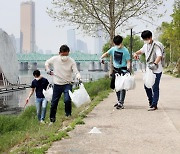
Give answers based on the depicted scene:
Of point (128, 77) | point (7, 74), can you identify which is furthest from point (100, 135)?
point (7, 74)

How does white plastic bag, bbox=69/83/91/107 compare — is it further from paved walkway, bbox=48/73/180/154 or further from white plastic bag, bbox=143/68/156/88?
white plastic bag, bbox=143/68/156/88

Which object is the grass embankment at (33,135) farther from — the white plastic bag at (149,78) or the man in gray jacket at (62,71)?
the white plastic bag at (149,78)

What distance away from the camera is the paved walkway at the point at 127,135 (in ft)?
16.6

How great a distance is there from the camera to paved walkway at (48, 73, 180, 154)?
5.05 meters

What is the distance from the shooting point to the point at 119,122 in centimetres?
720

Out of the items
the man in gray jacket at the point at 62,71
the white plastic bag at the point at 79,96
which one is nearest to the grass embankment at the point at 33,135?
the white plastic bag at the point at 79,96

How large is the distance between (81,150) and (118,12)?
920 inches

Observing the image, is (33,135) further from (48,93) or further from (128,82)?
(128,82)

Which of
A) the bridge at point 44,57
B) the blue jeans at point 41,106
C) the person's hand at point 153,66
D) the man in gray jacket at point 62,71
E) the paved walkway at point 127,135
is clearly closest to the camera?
the paved walkway at point 127,135

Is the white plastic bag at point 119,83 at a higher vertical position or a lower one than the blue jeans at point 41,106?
higher

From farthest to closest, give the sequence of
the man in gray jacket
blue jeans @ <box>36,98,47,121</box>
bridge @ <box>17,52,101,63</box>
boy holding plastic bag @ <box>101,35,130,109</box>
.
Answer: bridge @ <box>17,52,101,63</box>
blue jeans @ <box>36,98,47,121</box>
boy holding plastic bag @ <box>101,35,130,109</box>
the man in gray jacket

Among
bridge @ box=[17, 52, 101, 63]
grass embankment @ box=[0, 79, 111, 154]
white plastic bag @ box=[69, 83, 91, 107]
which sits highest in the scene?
bridge @ box=[17, 52, 101, 63]

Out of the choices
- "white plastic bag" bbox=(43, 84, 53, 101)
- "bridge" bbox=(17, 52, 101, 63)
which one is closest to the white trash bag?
"white plastic bag" bbox=(43, 84, 53, 101)

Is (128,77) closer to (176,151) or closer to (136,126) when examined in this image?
(136,126)
